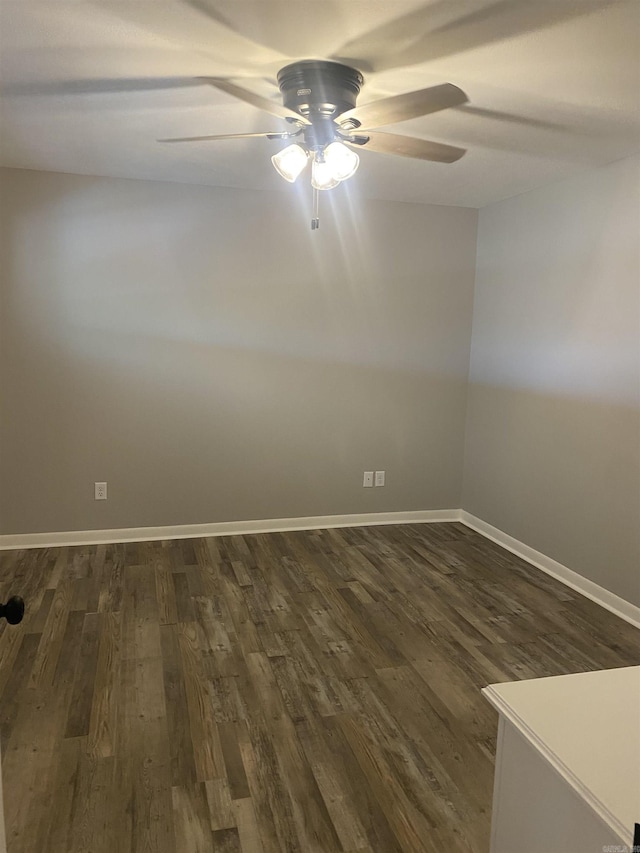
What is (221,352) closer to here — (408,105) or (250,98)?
(250,98)

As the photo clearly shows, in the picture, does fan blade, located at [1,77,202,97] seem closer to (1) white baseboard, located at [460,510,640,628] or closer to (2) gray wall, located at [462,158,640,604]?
(2) gray wall, located at [462,158,640,604]

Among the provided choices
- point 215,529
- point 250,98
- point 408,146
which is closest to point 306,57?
point 250,98

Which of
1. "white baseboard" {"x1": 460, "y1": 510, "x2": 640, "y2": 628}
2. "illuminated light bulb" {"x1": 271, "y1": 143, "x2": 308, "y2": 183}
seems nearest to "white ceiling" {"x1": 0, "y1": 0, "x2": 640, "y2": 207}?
"illuminated light bulb" {"x1": 271, "y1": 143, "x2": 308, "y2": 183}

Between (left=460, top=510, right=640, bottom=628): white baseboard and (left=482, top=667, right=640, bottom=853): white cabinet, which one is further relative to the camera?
(left=460, top=510, right=640, bottom=628): white baseboard

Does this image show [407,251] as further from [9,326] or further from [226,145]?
[9,326]

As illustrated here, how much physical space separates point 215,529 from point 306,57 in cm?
306

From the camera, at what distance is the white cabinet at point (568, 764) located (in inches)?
39.2

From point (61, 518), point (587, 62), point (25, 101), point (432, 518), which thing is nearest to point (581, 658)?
point (432, 518)

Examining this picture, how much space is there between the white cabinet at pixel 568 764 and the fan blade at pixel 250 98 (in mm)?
2008

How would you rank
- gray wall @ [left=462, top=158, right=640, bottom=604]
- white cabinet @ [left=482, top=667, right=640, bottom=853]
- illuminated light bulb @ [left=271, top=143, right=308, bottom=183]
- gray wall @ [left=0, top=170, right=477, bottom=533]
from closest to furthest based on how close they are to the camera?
white cabinet @ [left=482, top=667, right=640, bottom=853]
illuminated light bulb @ [left=271, top=143, right=308, bottom=183]
gray wall @ [left=462, top=158, right=640, bottom=604]
gray wall @ [left=0, top=170, right=477, bottom=533]

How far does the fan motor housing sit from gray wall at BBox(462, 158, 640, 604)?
176 cm

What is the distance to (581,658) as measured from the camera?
9.45 feet

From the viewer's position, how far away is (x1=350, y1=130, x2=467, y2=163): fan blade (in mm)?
2393

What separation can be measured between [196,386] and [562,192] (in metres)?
2.57
